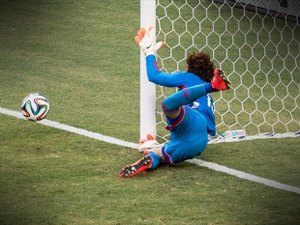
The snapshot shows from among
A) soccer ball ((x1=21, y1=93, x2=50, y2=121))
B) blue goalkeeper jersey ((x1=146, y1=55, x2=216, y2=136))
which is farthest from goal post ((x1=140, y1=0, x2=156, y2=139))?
soccer ball ((x1=21, y1=93, x2=50, y2=121))

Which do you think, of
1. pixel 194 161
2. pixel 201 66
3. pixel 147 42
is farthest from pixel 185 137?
pixel 147 42

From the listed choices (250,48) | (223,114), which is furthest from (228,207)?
(250,48)

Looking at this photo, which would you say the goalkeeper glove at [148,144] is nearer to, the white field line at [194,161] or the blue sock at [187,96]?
the white field line at [194,161]

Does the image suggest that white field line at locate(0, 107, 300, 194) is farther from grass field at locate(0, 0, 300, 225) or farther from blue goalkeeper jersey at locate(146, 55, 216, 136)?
blue goalkeeper jersey at locate(146, 55, 216, 136)

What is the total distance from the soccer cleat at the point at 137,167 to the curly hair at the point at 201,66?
69 cm

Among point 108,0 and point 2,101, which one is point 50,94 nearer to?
point 2,101

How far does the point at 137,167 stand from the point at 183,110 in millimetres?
467

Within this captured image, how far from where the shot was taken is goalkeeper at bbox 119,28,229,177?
6.04 m

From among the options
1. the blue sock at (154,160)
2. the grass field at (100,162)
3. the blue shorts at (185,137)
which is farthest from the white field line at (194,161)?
the blue sock at (154,160)

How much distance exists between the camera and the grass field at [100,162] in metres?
5.36

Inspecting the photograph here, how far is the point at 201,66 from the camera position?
21.2 feet

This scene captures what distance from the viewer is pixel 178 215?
532cm

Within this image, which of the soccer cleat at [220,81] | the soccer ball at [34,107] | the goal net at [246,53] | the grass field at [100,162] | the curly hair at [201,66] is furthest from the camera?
the goal net at [246,53]

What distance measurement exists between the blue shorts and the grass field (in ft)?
0.33
